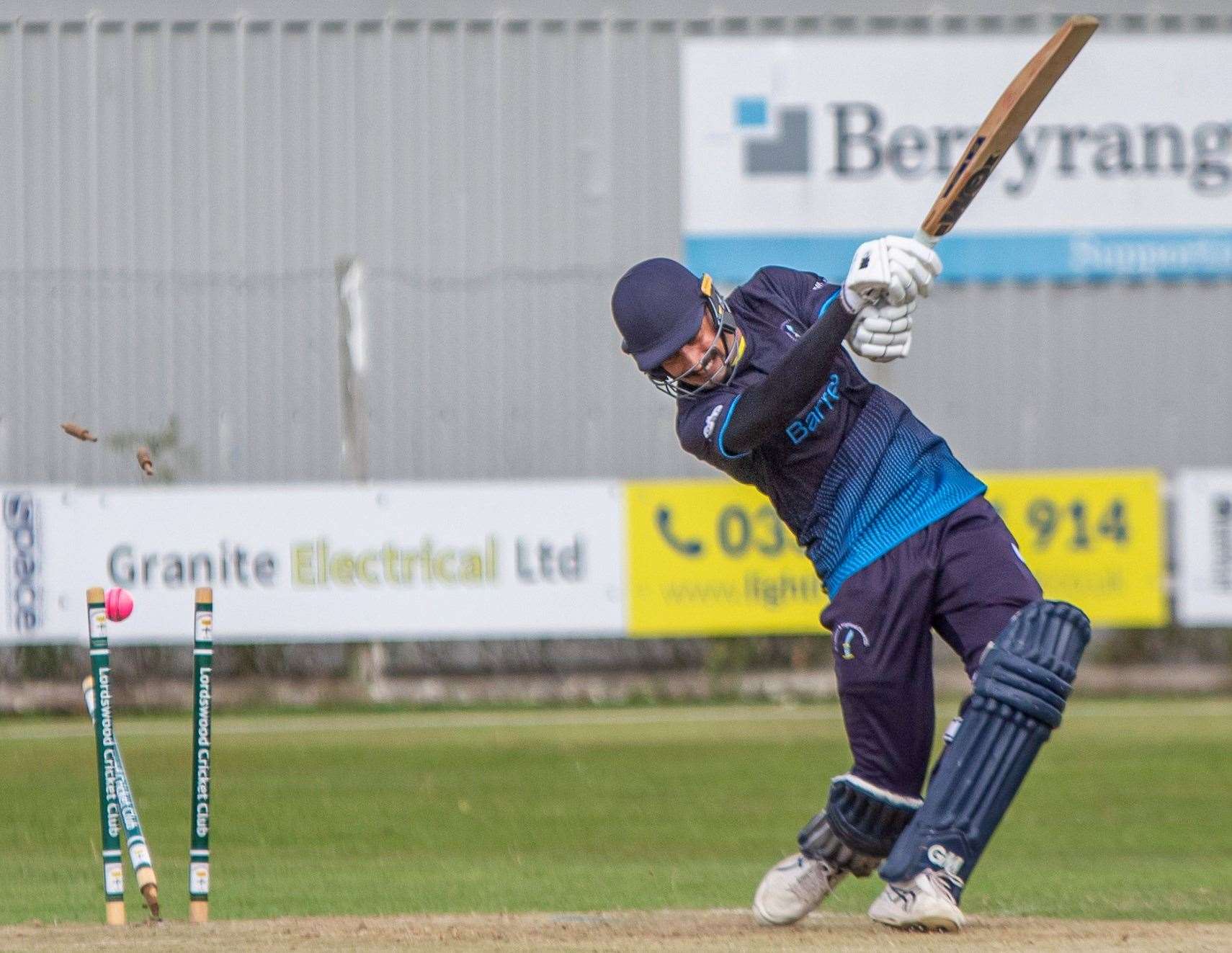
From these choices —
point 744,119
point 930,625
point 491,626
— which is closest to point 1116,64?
point 744,119

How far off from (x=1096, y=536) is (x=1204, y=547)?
0.83 m

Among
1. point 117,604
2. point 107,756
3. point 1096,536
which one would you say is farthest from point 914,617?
point 1096,536

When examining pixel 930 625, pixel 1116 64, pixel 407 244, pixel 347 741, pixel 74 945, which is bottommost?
pixel 347 741

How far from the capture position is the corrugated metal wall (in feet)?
54.7

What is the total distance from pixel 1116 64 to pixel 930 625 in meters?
13.9

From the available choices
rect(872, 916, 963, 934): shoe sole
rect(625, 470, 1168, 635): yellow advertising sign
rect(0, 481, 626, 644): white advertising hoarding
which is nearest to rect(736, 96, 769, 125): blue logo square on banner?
rect(625, 470, 1168, 635): yellow advertising sign

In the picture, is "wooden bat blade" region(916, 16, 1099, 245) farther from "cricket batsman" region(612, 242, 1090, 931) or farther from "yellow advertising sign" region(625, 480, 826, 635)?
"yellow advertising sign" region(625, 480, 826, 635)

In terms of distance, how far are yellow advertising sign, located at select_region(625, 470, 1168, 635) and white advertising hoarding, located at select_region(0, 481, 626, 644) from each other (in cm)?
28

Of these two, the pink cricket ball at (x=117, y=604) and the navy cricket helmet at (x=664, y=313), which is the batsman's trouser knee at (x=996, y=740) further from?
the pink cricket ball at (x=117, y=604)

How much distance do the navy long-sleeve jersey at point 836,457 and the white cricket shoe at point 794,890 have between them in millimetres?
777

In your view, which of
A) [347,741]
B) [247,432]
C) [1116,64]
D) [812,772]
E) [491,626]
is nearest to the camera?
[812,772]

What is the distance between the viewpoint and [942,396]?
17.3 m

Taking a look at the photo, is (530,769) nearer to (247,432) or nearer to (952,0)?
(247,432)

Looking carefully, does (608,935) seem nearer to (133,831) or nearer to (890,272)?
(133,831)
